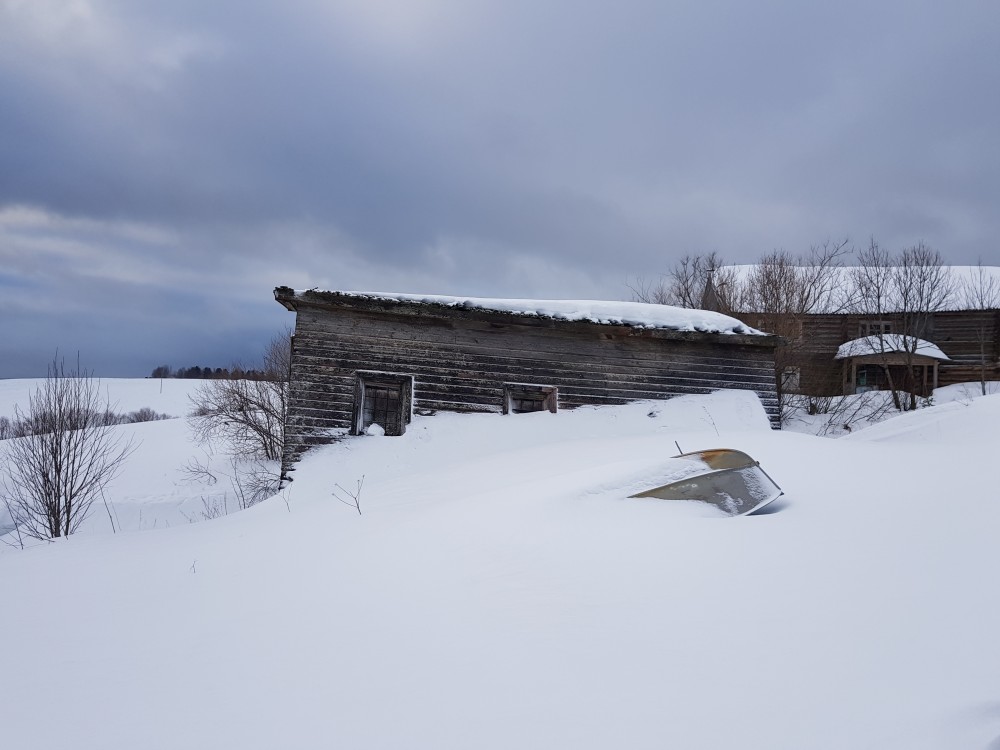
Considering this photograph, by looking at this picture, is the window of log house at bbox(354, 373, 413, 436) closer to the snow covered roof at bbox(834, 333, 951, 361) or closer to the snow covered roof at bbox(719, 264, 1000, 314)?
the snow covered roof at bbox(719, 264, 1000, 314)

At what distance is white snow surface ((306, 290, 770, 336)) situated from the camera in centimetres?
1172

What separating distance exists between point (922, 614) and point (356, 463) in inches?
364

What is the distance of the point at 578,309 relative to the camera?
12461 millimetres

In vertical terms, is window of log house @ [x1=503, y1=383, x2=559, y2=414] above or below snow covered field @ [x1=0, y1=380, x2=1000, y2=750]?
above

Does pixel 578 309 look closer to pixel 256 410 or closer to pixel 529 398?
pixel 529 398

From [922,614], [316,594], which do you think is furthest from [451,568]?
[922,614]

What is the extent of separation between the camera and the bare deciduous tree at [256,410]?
25547 mm

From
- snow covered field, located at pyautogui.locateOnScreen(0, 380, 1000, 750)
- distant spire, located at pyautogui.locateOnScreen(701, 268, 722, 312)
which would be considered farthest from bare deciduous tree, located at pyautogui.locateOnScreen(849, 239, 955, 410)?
snow covered field, located at pyautogui.locateOnScreen(0, 380, 1000, 750)

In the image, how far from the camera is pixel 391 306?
11.4 metres

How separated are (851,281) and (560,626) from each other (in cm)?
3459

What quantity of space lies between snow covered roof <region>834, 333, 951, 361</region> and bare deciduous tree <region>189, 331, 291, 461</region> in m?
26.0

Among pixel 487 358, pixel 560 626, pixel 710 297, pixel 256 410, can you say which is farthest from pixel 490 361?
pixel 710 297

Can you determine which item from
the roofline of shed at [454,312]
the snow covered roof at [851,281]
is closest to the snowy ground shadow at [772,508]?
the roofline of shed at [454,312]

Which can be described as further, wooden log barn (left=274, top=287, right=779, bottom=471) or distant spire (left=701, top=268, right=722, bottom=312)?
distant spire (left=701, top=268, right=722, bottom=312)
